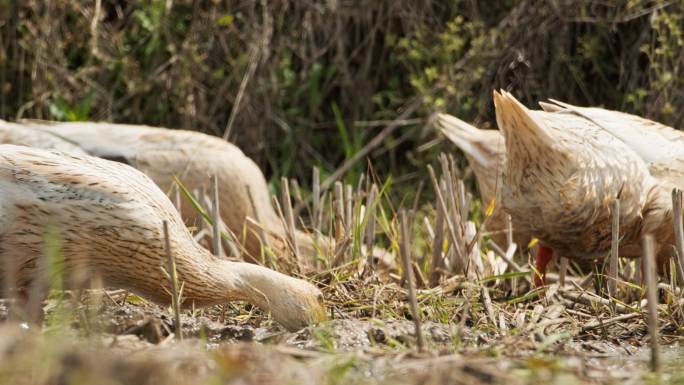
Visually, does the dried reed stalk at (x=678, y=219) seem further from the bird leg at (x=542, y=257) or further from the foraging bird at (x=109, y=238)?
the foraging bird at (x=109, y=238)

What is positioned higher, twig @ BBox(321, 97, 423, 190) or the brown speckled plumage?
the brown speckled plumage

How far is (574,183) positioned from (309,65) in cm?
373

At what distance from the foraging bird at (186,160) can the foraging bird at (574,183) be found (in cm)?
153

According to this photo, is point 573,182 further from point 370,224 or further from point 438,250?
point 370,224

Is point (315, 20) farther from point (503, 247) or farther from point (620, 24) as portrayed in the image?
point (503, 247)

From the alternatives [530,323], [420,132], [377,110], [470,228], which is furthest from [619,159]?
[377,110]

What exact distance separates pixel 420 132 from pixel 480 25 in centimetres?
89

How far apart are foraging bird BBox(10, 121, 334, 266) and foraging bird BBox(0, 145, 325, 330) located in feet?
5.83

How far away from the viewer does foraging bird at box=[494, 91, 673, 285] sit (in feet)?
15.8

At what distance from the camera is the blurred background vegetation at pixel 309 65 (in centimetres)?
744

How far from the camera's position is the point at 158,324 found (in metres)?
3.52

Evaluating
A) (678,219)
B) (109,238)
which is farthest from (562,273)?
(109,238)

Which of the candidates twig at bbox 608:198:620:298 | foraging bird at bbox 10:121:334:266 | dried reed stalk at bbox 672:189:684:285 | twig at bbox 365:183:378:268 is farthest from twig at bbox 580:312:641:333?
foraging bird at bbox 10:121:334:266

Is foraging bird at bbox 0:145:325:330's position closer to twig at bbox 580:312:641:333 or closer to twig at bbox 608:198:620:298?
twig at bbox 580:312:641:333
